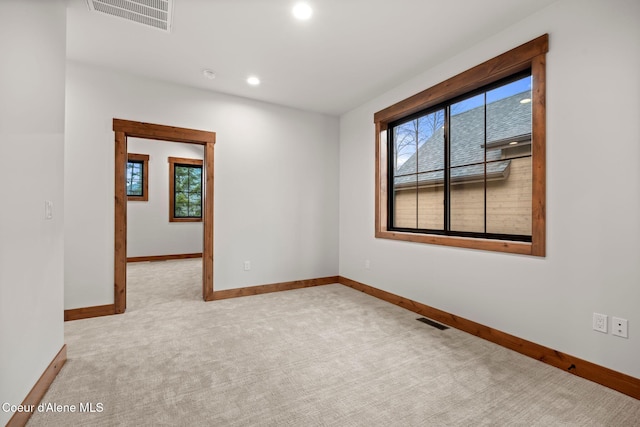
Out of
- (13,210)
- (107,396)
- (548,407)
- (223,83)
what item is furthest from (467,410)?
(223,83)

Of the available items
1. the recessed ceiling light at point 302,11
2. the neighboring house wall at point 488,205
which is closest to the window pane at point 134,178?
the recessed ceiling light at point 302,11

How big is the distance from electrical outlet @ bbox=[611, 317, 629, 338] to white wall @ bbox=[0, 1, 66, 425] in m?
3.24

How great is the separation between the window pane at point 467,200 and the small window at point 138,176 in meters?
6.29

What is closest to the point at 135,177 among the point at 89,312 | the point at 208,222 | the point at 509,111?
the point at 208,222

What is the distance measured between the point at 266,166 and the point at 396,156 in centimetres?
176

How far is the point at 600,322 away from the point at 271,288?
331 centimetres

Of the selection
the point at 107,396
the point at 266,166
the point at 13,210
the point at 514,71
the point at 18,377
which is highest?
the point at 514,71

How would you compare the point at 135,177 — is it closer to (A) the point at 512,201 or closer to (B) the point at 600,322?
(A) the point at 512,201

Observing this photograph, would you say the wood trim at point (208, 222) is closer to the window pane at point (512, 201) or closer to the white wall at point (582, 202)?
the white wall at point (582, 202)

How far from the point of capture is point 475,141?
2.84m

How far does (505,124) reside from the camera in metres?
2.61

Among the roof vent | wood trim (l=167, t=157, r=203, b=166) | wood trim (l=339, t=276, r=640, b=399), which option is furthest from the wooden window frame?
wood trim (l=167, t=157, r=203, b=166)

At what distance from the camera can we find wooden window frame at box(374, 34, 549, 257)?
2.16 meters

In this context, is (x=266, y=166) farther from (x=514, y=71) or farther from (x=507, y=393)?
(x=507, y=393)
